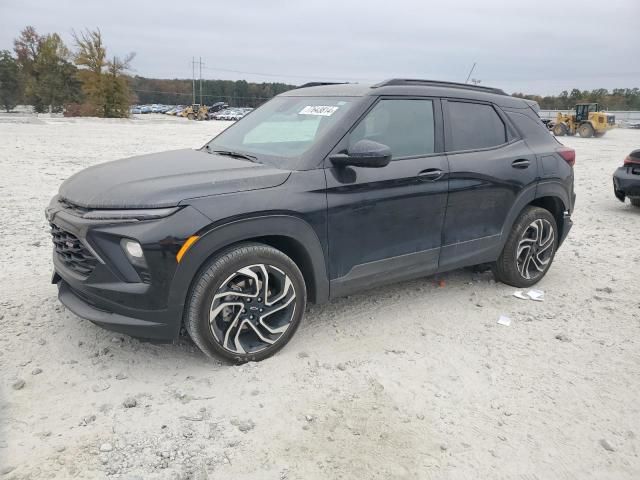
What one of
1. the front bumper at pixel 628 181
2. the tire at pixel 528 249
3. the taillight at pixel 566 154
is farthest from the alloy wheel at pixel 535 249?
the front bumper at pixel 628 181

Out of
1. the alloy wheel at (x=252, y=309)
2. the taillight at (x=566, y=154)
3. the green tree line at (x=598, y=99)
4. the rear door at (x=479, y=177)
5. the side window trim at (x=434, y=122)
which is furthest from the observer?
the green tree line at (x=598, y=99)

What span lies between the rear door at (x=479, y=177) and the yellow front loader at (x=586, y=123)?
1153 inches

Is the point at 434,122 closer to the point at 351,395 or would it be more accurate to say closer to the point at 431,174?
the point at 431,174

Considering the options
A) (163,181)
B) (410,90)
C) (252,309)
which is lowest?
(252,309)

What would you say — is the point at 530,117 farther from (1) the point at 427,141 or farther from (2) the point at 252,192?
(2) the point at 252,192

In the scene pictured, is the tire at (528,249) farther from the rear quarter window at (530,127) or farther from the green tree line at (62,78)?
the green tree line at (62,78)

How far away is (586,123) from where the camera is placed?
1182 inches

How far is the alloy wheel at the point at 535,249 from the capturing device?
15.9 feet

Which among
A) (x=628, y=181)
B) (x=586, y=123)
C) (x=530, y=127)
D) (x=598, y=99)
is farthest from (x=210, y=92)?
(x=530, y=127)

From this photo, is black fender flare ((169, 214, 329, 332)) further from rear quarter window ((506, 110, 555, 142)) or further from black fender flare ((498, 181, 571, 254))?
rear quarter window ((506, 110, 555, 142))

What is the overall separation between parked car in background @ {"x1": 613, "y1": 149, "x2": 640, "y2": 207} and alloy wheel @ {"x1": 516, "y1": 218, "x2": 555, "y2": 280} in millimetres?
4578

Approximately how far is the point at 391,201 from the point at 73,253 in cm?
216

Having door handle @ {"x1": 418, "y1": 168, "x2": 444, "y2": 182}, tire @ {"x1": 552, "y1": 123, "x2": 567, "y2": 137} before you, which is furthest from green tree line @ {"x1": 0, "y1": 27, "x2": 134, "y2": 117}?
door handle @ {"x1": 418, "y1": 168, "x2": 444, "y2": 182}

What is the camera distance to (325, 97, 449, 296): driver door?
3.54 metres
